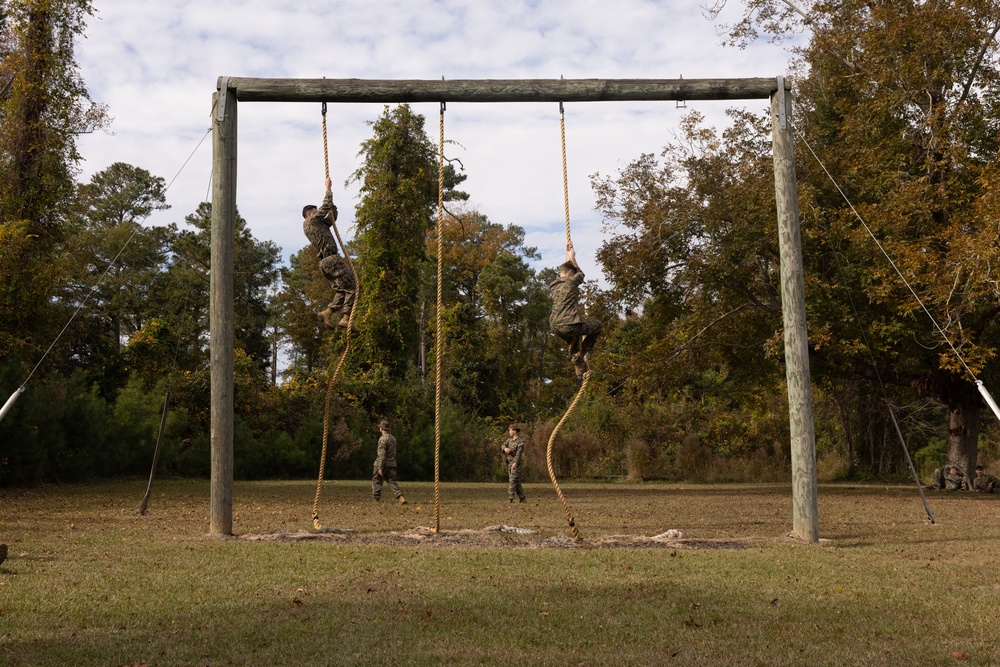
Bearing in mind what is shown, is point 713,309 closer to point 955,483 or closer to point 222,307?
point 955,483

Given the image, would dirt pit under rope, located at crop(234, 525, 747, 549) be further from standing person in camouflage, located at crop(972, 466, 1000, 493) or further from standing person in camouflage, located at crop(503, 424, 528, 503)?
standing person in camouflage, located at crop(972, 466, 1000, 493)

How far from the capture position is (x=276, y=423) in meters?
37.1

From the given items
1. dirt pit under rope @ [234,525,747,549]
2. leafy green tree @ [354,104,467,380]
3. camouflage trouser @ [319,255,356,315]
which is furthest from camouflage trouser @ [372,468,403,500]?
leafy green tree @ [354,104,467,380]

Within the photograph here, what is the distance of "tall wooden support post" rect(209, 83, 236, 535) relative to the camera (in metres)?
12.2

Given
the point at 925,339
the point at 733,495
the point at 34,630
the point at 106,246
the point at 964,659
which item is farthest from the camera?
the point at 106,246

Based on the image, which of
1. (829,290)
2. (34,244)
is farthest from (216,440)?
(829,290)

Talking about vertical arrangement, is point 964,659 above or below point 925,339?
below

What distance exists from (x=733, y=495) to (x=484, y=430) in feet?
52.9

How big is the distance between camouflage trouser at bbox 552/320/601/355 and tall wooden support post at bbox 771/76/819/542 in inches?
91.1

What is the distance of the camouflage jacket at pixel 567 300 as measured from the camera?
38.9ft

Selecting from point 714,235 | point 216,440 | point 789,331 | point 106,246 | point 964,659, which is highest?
point 106,246

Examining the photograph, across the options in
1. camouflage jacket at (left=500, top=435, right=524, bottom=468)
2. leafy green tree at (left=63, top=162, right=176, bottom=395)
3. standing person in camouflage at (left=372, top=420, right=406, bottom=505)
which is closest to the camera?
standing person in camouflage at (left=372, top=420, right=406, bottom=505)

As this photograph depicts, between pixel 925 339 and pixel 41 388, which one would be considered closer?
pixel 925 339

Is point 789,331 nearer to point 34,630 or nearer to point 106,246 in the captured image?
point 34,630
